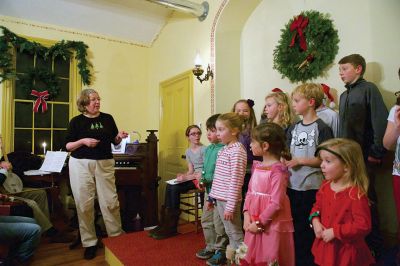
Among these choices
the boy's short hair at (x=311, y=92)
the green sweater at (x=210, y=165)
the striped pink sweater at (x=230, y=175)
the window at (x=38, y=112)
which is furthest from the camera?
the window at (x=38, y=112)

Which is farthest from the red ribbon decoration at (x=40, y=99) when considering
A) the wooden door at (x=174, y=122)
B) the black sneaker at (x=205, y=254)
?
the black sneaker at (x=205, y=254)

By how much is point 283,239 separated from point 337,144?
1.88 ft

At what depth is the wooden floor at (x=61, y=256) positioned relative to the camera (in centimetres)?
251

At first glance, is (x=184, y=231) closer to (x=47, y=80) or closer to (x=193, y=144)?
(x=193, y=144)

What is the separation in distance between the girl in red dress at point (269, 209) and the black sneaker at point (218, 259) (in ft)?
1.42

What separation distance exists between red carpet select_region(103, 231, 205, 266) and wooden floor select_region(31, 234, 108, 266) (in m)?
0.19

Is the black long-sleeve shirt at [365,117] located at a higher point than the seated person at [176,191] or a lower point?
higher

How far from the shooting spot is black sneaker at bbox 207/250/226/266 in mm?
2010

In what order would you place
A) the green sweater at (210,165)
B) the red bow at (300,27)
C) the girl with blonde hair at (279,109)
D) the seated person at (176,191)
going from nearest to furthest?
the green sweater at (210,165) < the girl with blonde hair at (279,109) < the red bow at (300,27) < the seated person at (176,191)

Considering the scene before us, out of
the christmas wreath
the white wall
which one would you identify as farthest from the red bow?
the white wall

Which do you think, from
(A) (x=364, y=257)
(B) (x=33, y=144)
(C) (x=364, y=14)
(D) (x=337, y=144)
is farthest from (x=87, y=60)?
(A) (x=364, y=257)

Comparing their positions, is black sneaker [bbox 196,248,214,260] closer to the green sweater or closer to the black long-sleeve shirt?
the green sweater

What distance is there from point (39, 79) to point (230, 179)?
3479 mm

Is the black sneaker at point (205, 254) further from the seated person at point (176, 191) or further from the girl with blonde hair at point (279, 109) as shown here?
the girl with blonde hair at point (279, 109)
